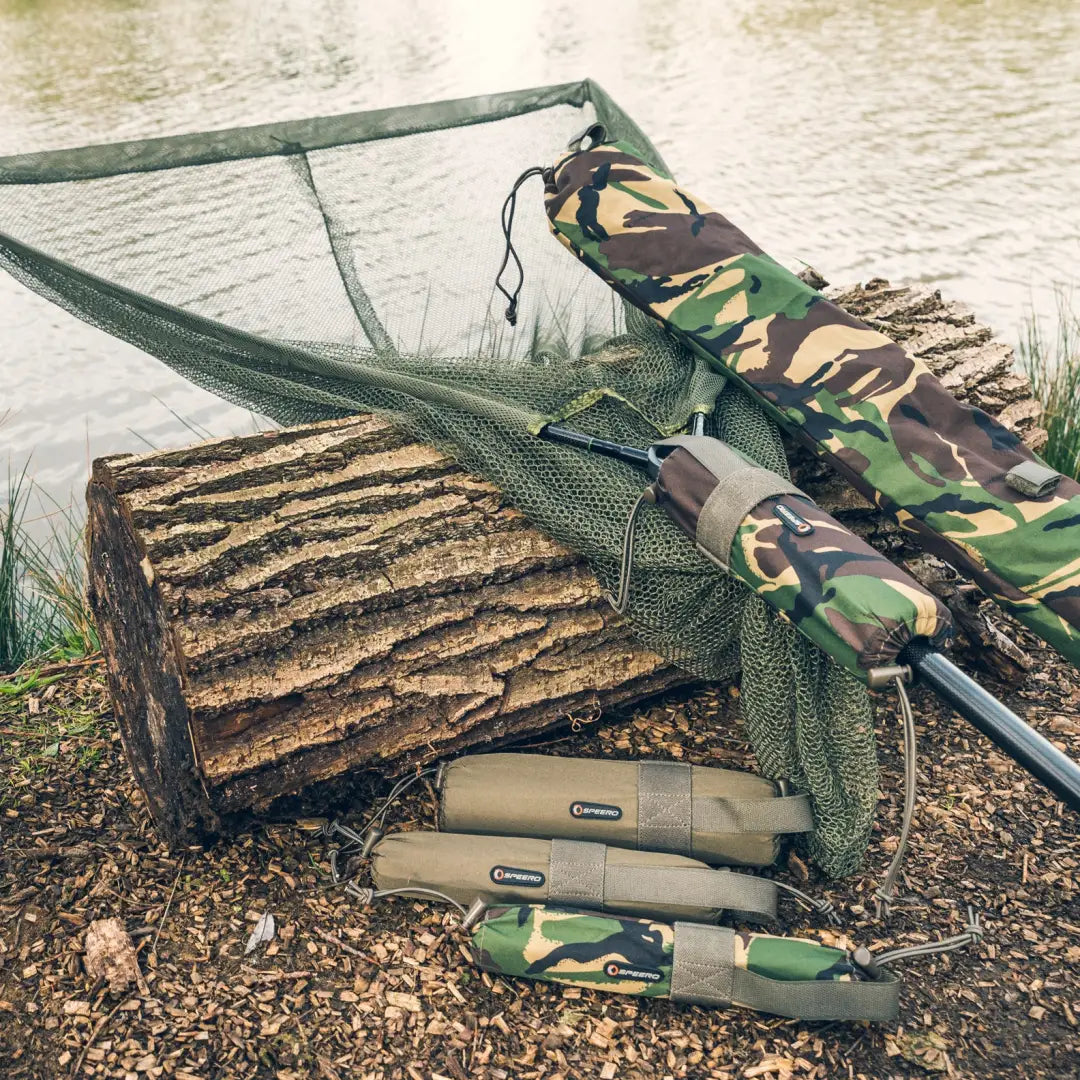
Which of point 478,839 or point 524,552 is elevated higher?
point 524,552

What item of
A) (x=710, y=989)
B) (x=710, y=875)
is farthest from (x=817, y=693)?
(x=710, y=989)

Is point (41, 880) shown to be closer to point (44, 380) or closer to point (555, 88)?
point (555, 88)

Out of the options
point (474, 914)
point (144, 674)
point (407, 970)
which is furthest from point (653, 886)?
point (144, 674)

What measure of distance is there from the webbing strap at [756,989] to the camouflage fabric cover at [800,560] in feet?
2.10

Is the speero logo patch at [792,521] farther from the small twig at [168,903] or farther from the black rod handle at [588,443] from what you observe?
the small twig at [168,903]

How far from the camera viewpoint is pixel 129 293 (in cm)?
284

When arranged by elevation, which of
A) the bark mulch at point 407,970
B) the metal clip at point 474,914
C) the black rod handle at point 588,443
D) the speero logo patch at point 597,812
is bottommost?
the bark mulch at point 407,970

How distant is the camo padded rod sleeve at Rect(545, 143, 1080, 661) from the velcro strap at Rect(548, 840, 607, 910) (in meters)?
1.18

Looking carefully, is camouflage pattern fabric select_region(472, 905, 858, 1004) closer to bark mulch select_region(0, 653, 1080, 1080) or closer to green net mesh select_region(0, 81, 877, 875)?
bark mulch select_region(0, 653, 1080, 1080)

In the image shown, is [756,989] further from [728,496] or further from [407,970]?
[728,496]

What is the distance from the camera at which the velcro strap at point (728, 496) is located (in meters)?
2.23

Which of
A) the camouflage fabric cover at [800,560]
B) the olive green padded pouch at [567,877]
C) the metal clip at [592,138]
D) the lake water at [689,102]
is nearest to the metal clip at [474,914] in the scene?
the olive green padded pouch at [567,877]

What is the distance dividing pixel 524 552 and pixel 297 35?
38.3 feet

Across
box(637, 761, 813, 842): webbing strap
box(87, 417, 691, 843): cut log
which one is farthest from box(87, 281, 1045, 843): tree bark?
box(637, 761, 813, 842): webbing strap
